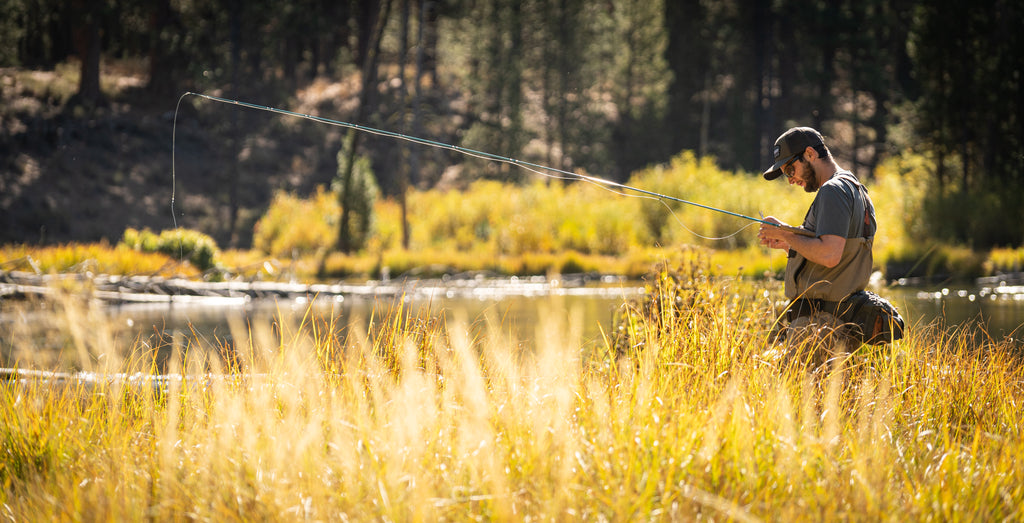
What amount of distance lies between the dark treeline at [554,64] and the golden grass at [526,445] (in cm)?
2357

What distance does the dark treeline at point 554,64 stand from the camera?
3497 centimetres

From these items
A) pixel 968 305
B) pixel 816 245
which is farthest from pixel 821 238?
pixel 968 305

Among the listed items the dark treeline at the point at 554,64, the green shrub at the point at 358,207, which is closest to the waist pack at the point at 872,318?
the green shrub at the point at 358,207

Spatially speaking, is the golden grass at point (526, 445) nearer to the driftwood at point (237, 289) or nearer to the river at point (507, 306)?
the river at point (507, 306)

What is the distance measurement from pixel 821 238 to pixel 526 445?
1.87 meters

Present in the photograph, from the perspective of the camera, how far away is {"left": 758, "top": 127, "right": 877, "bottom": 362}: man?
13.5ft

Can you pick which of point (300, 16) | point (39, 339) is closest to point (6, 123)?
point (300, 16)

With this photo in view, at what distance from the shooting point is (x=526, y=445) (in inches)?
126

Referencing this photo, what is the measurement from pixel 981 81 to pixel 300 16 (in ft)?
95.2

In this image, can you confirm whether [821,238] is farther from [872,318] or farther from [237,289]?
[237,289]

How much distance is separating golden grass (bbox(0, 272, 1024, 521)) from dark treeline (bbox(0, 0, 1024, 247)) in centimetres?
2357

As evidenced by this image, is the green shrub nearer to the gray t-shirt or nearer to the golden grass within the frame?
the golden grass

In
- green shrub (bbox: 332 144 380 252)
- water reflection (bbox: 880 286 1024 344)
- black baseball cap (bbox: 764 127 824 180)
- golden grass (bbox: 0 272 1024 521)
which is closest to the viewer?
golden grass (bbox: 0 272 1024 521)

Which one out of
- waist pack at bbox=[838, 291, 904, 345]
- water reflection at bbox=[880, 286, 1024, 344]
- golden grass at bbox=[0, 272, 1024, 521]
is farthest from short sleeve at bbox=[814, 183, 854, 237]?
water reflection at bbox=[880, 286, 1024, 344]
